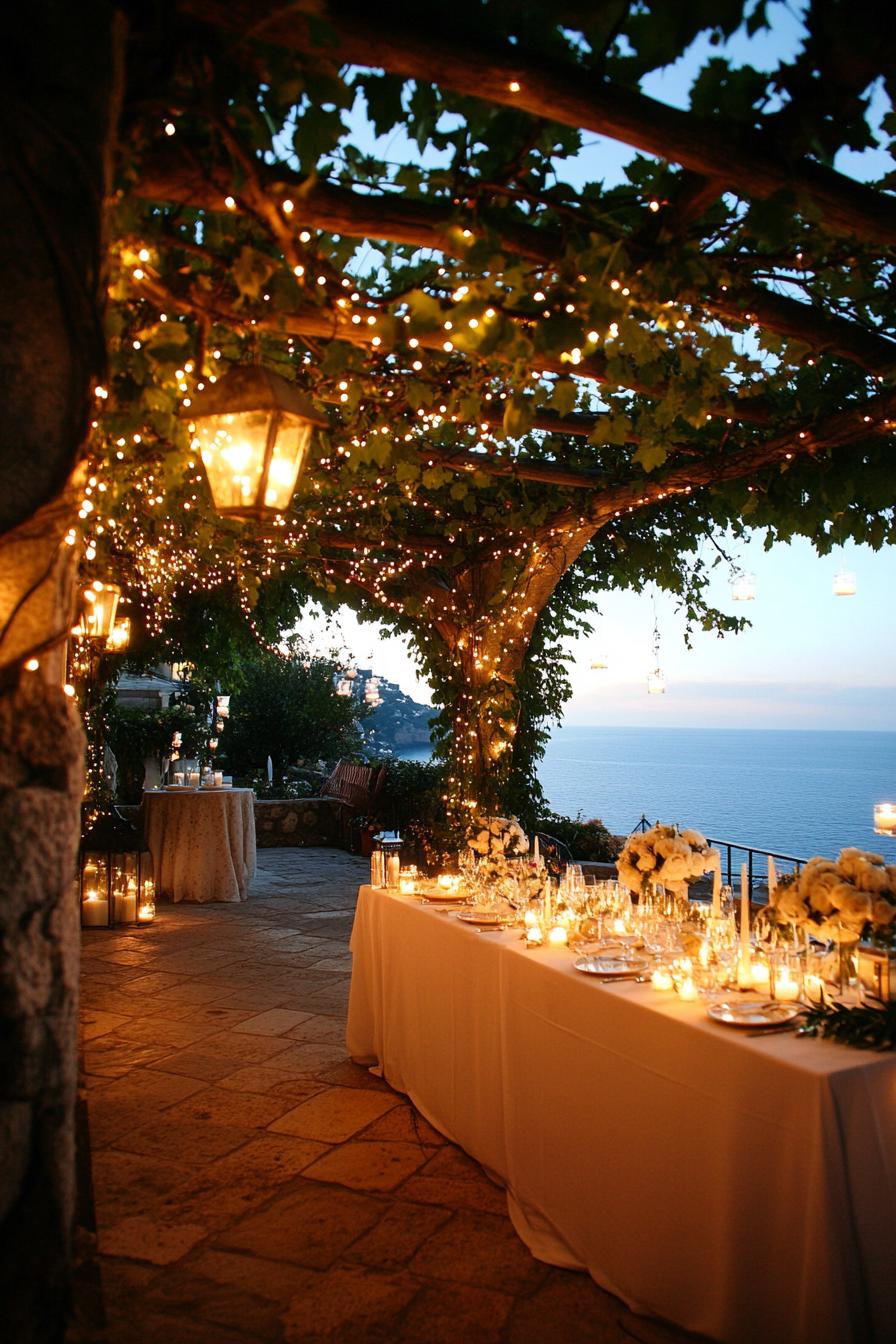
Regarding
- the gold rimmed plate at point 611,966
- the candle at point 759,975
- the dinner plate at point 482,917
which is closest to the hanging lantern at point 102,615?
the dinner plate at point 482,917

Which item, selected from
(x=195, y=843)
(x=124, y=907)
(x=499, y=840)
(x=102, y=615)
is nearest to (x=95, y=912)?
(x=124, y=907)

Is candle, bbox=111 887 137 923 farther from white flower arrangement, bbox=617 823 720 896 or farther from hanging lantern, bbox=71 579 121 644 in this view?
white flower arrangement, bbox=617 823 720 896

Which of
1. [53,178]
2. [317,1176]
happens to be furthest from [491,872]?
[53,178]

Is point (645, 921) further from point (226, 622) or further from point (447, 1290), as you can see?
point (226, 622)

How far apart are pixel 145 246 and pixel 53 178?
936mm

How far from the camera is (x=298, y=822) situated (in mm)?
12836

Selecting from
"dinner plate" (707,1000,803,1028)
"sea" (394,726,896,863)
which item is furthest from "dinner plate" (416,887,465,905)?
"sea" (394,726,896,863)

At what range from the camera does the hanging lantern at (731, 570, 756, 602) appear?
25.8 feet

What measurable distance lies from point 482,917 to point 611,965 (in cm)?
93

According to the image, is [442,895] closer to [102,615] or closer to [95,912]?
[102,615]

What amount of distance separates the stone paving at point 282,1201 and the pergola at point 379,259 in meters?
1.25

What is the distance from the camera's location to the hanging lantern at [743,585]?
7860 millimetres

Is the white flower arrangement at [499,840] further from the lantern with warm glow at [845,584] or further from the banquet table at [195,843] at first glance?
the banquet table at [195,843]

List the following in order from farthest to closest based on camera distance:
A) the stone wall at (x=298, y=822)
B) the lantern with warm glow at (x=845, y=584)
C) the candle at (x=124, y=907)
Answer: the stone wall at (x=298, y=822) < the candle at (x=124, y=907) < the lantern with warm glow at (x=845, y=584)
